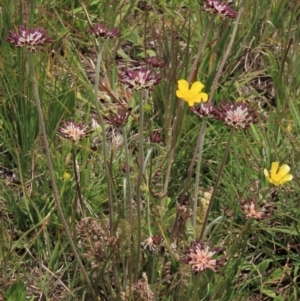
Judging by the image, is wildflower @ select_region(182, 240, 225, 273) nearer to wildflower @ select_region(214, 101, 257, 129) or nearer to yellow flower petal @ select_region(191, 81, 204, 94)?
wildflower @ select_region(214, 101, 257, 129)

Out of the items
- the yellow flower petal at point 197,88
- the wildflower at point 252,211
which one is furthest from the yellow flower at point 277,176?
the yellow flower petal at point 197,88

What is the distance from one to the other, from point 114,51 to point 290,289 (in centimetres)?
115

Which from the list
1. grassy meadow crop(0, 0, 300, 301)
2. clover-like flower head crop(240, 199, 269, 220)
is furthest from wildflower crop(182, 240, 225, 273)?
clover-like flower head crop(240, 199, 269, 220)

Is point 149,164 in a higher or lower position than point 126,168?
lower

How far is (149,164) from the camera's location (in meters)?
2.02

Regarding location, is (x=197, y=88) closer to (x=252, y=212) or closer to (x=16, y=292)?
(x=252, y=212)

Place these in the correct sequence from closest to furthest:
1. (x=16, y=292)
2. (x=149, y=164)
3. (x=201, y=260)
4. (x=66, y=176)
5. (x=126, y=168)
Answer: (x=201, y=260), (x=126, y=168), (x=16, y=292), (x=66, y=176), (x=149, y=164)

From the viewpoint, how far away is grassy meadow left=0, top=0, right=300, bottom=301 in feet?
4.93

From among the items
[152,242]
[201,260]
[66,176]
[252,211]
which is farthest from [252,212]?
[66,176]

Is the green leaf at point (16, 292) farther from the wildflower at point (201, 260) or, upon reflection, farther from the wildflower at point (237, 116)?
the wildflower at point (237, 116)

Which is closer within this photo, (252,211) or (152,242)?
(252,211)

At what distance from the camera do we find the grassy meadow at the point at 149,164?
150 centimetres

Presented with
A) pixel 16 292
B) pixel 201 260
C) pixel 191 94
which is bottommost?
pixel 16 292

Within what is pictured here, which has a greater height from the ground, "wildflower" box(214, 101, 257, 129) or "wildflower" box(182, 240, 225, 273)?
"wildflower" box(214, 101, 257, 129)
